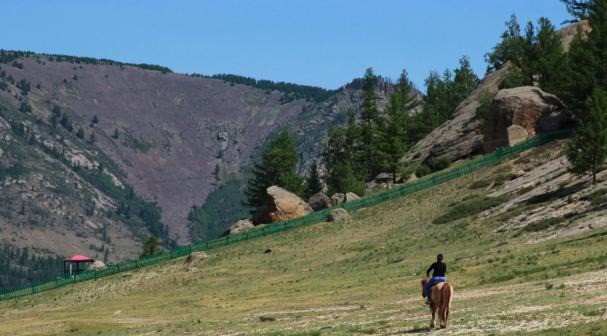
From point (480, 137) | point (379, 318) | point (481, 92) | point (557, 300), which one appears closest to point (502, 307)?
point (557, 300)

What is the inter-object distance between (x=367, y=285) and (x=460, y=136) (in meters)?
68.0

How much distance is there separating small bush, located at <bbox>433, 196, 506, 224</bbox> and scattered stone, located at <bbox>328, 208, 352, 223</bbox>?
1551 cm

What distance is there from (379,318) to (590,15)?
75040 mm

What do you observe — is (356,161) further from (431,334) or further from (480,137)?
(431,334)

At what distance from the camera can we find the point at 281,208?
122500 mm

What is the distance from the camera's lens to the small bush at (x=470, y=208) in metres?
89.8

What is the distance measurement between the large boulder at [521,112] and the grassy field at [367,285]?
9440 mm

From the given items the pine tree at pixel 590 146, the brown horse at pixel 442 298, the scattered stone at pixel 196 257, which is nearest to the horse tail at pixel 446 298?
the brown horse at pixel 442 298

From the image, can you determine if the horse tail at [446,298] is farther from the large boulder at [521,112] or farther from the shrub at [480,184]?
the large boulder at [521,112]

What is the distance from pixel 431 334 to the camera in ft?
113

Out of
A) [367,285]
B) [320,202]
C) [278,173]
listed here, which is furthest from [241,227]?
[367,285]

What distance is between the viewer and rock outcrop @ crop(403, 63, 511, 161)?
411 feet

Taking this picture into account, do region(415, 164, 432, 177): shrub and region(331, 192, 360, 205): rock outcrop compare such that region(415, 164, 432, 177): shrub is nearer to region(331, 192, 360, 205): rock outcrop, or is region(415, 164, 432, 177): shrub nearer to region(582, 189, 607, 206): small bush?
region(331, 192, 360, 205): rock outcrop

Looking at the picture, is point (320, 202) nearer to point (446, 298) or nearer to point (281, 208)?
point (281, 208)
